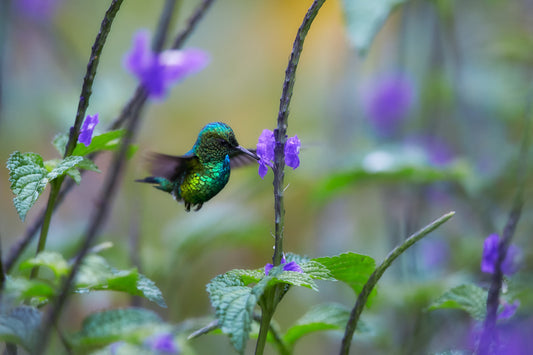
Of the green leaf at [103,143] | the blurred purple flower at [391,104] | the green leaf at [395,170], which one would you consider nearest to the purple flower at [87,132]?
the green leaf at [103,143]

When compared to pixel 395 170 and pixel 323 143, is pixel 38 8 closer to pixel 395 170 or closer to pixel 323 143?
pixel 395 170

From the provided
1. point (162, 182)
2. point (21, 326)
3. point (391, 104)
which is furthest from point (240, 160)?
point (391, 104)

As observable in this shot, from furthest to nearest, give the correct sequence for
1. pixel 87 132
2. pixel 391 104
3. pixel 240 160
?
pixel 391 104, pixel 240 160, pixel 87 132

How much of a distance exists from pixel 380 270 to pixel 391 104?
2.21 m

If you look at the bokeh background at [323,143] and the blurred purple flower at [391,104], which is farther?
the blurred purple flower at [391,104]

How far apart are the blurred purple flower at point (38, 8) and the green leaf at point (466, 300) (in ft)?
9.12

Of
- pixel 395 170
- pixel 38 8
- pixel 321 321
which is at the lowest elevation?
pixel 321 321

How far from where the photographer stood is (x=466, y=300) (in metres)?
0.93

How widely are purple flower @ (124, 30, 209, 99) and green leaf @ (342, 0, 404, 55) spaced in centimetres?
35

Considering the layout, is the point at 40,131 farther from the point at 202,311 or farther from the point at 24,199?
the point at 24,199

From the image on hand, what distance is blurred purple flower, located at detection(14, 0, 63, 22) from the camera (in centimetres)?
307

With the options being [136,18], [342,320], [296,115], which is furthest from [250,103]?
[342,320]

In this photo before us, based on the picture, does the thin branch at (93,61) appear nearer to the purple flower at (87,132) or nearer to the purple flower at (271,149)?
the purple flower at (87,132)

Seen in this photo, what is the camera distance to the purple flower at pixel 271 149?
0.83m
